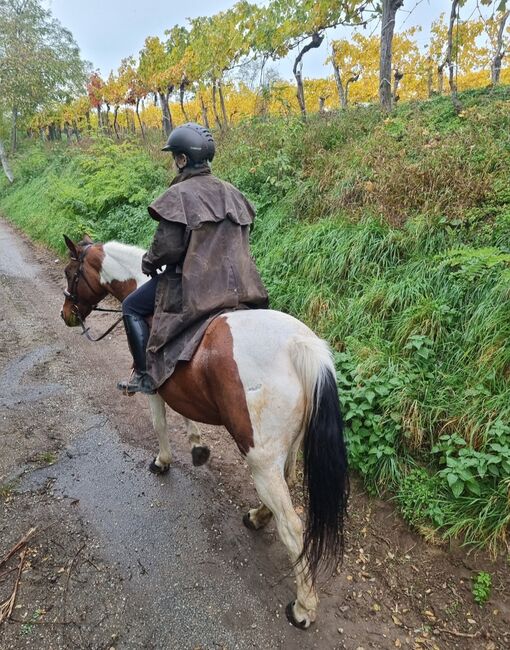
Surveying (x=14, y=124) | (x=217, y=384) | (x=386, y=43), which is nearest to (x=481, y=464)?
(x=217, y=384)

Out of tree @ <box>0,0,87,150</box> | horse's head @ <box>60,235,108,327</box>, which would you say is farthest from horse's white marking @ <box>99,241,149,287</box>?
tree @ <box>0,0,87,150</box>

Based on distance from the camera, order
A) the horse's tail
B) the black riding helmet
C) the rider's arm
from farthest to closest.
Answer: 1. the black riding helmet
2. the rider's arm
3. the horse's tail

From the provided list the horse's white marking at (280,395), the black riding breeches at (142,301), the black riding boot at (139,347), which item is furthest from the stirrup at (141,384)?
the horse's white marking at (280,395)

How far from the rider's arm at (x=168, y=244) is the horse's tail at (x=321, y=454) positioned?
980mm

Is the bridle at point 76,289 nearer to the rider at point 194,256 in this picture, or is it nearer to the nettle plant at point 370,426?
the rider at point 194,256

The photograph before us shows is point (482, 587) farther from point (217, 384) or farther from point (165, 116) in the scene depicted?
point (165, 116)

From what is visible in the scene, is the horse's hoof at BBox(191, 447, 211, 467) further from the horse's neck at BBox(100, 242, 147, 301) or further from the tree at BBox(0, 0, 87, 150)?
the tree at BBox(0, 0, 87, 150)

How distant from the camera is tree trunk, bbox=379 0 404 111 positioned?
29.7 feet

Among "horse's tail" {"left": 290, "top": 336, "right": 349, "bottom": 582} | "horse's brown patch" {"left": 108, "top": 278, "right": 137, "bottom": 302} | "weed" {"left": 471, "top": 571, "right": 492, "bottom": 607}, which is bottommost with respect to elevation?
"weed" {"left": 471, "top": 571, "right": 492, "bottom": 607}

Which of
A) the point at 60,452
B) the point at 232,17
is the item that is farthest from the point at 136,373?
the point at 232,17

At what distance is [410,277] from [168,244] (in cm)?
290

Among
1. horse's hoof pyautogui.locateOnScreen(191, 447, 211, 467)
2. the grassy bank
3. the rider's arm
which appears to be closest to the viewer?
the rider's arm

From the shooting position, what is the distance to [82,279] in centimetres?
418

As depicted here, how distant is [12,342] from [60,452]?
3.15 m
